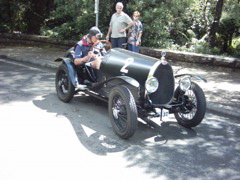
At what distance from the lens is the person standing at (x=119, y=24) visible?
29.7 ft

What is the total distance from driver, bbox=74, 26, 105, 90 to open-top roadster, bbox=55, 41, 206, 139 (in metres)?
0.23

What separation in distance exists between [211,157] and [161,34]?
7564 mm

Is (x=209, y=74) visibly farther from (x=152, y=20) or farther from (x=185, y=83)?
(x=185, y=83)

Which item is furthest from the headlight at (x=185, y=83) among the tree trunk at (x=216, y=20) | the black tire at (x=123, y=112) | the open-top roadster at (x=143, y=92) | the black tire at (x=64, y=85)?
the tree trunk at (x=216, y=20)

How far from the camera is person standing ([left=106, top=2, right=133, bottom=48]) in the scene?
9062mm

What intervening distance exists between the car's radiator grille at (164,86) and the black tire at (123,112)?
0.56 meters

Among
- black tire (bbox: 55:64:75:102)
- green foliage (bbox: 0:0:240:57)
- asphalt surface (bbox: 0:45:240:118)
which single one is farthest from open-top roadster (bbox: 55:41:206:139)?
green foliage (bbox: 0:0:240:57)

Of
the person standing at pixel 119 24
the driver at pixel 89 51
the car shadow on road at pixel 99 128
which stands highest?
the person standing at pixel 119 24

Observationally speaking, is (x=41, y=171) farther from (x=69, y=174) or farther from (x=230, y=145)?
(x=230, y=145)

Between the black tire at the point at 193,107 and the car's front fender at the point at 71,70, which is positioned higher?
the car's front fender at the point at 71,70

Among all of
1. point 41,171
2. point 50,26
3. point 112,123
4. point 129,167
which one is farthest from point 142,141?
point 50,26

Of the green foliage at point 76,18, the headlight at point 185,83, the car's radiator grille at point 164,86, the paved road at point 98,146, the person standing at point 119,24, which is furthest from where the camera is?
the green foliage at point 76,18

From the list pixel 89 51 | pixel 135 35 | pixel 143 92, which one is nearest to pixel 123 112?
pixel 143 92

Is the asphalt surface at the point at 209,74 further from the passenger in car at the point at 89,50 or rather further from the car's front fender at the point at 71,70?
the car's front fender at the point at 71,70
